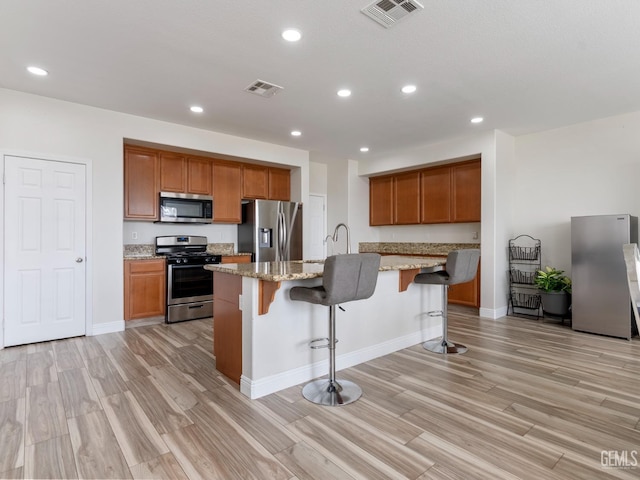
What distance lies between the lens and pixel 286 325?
259cm

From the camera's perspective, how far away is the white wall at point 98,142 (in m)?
3.57

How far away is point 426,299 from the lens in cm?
375

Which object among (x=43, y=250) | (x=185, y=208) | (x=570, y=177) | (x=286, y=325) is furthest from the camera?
(x=185, y=208)

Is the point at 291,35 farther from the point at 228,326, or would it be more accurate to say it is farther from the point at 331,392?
the point at 331,392

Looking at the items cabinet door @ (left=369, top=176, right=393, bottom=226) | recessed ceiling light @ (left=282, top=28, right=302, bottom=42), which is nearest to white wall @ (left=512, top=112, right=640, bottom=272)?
cabinet door @ (left=369, top=176, right=393, bottom=226)

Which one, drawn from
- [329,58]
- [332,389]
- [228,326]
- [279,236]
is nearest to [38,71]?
[329,58]

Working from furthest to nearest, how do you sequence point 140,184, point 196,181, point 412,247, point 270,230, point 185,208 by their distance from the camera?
point 412,247 < point 270,230 < point 196,181 < point 185,208 < point 140,184

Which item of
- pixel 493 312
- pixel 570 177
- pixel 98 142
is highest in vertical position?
pixel 98 142

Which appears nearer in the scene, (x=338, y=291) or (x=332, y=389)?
(x=338, y=291)

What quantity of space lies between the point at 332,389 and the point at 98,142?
3743 millimetres

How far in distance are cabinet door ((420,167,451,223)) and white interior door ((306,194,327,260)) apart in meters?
2.13

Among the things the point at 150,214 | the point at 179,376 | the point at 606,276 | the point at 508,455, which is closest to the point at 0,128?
the point at 150,214

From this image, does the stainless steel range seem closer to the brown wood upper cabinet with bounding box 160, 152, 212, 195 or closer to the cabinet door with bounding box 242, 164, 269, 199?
the brown wood upper cabinet with bounding box 160, 152, 212, 195

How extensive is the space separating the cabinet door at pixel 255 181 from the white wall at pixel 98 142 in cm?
103
